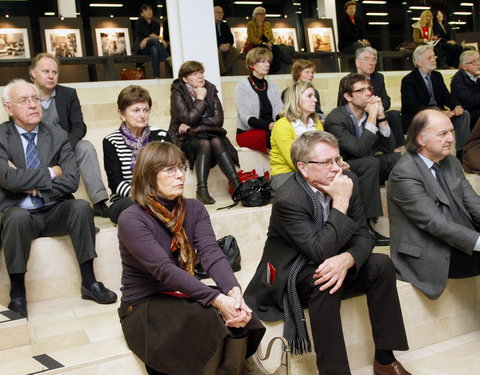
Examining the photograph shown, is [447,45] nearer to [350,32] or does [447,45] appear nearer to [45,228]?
[350,32]

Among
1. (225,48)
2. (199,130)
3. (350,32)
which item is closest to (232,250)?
(199,130)

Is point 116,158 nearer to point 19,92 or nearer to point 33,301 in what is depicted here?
point 19,92

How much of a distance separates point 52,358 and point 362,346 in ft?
4.87

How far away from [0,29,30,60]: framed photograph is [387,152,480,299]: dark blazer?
4991 mm

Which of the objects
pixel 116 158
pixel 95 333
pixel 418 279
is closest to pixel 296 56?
pixel 116 158

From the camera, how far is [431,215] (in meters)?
3.20

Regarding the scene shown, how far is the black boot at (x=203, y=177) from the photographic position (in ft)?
15.1

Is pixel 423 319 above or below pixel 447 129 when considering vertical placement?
below

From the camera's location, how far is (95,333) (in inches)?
113

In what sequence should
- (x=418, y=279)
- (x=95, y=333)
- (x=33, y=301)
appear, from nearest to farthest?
(x=95, y=333), (x=418, y=279), (x=33, y=301)

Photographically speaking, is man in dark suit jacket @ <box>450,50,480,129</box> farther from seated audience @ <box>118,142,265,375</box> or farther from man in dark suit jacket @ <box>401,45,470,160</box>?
seated audience @ <box>118,142,265,375</box>

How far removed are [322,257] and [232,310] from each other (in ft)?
1.88

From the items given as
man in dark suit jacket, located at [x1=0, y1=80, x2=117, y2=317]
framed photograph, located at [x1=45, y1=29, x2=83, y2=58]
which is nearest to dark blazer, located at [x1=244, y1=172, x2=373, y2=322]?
man in dark suit jacket, located at [x1=0, y1=80, x2=117, y2=317]

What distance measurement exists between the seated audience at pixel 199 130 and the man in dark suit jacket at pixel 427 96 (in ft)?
6.89
